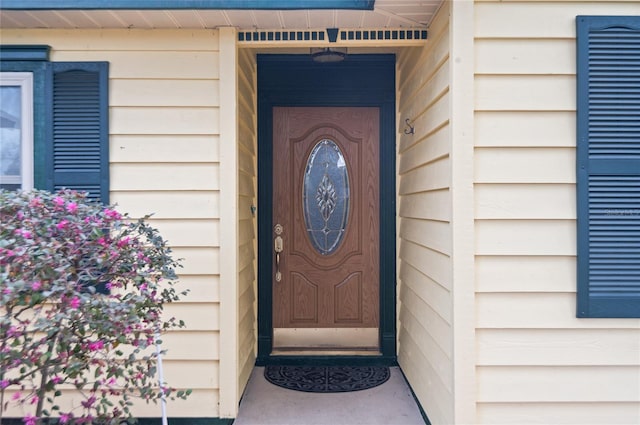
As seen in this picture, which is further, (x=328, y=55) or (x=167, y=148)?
(x=328, y=55)

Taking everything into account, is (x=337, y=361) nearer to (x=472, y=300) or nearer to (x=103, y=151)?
(x=472, y=300)

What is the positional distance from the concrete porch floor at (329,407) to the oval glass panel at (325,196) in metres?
1.10

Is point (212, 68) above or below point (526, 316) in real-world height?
above

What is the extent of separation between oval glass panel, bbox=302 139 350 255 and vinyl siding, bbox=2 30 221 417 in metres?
1.11

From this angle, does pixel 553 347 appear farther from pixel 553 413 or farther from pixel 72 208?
pixel 72 208

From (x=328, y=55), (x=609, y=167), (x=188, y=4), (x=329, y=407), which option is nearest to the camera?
(x=609, y=167)

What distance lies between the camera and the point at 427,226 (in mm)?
2441

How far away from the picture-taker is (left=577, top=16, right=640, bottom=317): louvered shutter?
1938 mm

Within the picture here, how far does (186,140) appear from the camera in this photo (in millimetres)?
2400

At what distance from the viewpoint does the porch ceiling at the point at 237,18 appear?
7.14 ft

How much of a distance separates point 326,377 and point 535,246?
5.74ft

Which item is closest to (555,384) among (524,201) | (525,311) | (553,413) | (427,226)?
(553,413)

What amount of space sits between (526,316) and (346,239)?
63.5 inches

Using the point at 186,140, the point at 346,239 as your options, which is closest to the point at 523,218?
the point at 346,239
